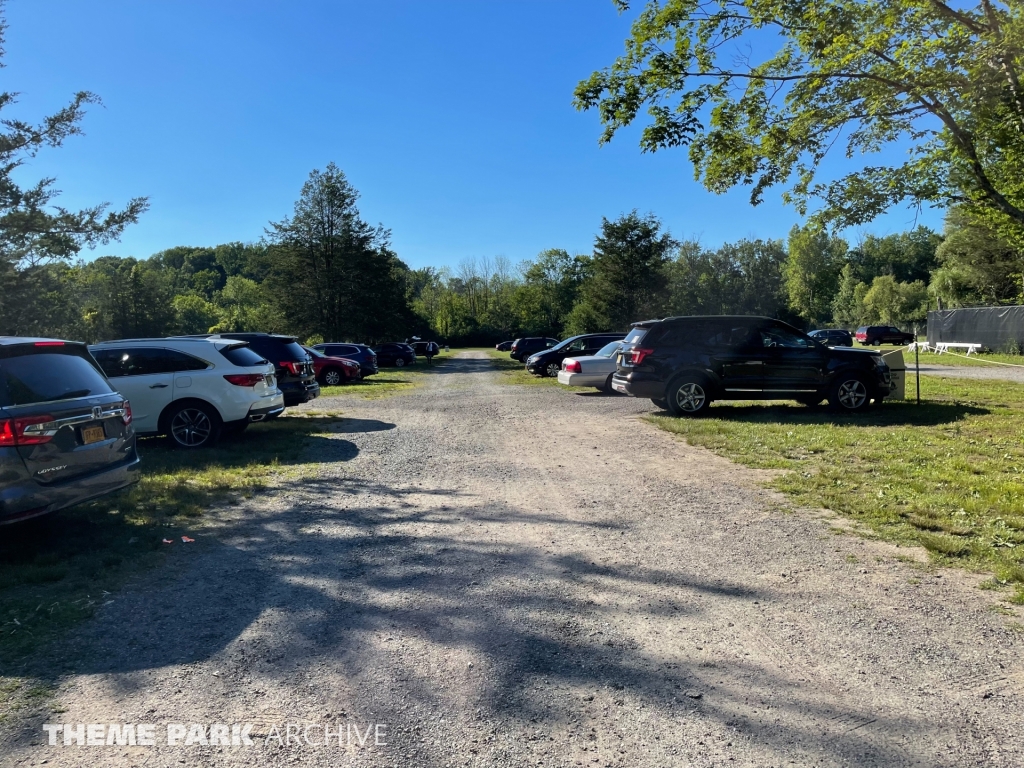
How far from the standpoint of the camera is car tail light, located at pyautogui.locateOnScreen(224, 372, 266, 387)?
34.8ft

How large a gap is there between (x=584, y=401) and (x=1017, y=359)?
22932mm

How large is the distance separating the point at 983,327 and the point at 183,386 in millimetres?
37722

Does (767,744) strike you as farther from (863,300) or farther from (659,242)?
(863,300)

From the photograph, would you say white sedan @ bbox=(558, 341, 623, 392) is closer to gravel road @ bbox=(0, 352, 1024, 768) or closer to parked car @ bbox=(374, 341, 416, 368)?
gravel road @ bbox=(0, 352, 1024, 768)

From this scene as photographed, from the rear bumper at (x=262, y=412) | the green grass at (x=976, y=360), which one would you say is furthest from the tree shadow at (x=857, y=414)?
the green grass at (x=976, y=360)

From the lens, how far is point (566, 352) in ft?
87.9

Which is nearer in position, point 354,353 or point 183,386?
point 183,386

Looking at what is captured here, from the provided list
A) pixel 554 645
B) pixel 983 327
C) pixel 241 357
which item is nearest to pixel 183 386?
pixel 241 357

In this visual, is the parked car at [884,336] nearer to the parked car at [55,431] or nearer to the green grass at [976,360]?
the green grass at [976,360]

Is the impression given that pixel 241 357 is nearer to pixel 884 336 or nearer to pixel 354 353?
pixel 354 353

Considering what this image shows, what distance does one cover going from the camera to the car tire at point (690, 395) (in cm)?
1318

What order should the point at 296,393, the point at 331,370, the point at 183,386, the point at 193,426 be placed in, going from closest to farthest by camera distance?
the point at 183,386, the point at 193,426, the point at 296,393, the point at 331,370

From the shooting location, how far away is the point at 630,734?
2.94m

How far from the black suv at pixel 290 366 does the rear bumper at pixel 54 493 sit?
723cm
